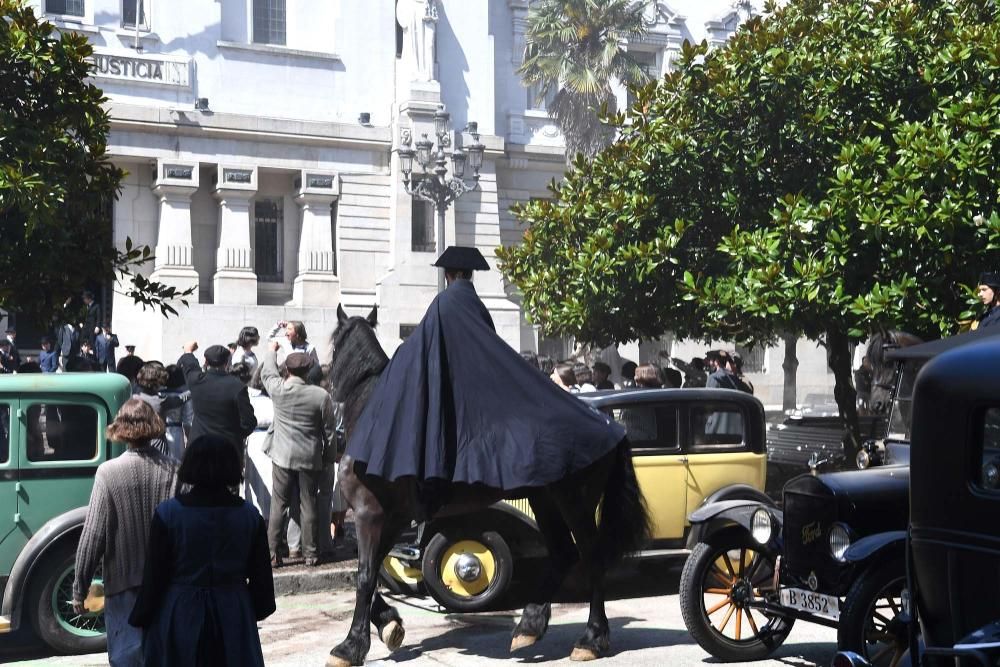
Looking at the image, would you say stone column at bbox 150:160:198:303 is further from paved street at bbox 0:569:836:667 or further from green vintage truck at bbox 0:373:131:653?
green vintage truck at bbox 0:373:131:653

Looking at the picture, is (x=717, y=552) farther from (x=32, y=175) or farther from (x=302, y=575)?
(x=32, y=175)

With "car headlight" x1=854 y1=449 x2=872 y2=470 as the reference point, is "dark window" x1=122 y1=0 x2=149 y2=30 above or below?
above

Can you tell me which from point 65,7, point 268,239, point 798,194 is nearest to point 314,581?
point 798,194

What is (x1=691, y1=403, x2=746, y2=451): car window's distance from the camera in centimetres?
1116

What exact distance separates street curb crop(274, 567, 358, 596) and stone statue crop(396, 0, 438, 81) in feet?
89.5

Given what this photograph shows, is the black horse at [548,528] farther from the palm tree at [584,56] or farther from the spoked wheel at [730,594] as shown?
the palm tree at [584,56]

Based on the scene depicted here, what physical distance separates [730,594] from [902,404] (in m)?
2.22

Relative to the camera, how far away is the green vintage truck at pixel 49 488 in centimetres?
880

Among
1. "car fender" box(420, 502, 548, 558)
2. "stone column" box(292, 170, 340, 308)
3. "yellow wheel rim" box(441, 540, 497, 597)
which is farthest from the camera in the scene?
"stone column" box(292, 170, 340, 308)

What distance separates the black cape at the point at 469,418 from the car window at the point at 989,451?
3.21 meters

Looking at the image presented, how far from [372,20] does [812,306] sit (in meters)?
24.4

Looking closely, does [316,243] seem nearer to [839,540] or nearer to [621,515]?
[621,515]

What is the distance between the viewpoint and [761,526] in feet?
26.9

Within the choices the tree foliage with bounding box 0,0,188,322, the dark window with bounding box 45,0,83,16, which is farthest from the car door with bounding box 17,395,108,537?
the dark window with bounding box 45,0,83,16
